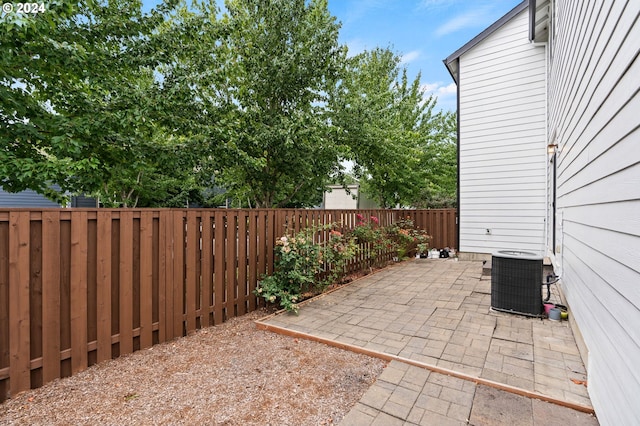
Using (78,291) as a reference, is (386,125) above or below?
above

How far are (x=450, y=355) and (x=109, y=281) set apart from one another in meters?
3.16

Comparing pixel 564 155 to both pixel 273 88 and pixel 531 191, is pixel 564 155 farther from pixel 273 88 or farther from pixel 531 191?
pixel 273 88

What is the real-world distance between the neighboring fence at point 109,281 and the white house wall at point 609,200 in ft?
11.4

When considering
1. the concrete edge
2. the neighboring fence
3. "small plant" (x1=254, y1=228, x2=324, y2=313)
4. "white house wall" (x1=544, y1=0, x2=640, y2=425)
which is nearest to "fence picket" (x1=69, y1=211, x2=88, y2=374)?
the neighboring fence

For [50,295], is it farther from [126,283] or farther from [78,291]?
[126,283]

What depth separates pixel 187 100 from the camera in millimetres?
5387

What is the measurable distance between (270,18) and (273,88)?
1408 millimetres

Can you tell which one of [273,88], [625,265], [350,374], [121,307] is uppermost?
[273,88]

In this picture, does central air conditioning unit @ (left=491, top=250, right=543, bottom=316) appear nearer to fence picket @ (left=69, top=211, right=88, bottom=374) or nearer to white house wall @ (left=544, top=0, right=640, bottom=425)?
white house wall @ (left=544, top=0, right=640, bottom=425)

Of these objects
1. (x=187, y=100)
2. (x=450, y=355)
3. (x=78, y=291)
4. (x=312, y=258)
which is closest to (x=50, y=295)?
(x=78, y=291)

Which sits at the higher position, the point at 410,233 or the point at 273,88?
the point at 273,88

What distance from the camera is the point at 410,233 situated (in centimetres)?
916

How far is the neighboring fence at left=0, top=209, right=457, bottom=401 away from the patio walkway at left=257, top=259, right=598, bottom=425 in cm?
89

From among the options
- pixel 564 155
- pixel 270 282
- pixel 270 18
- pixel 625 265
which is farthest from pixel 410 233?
pixel 625 265
